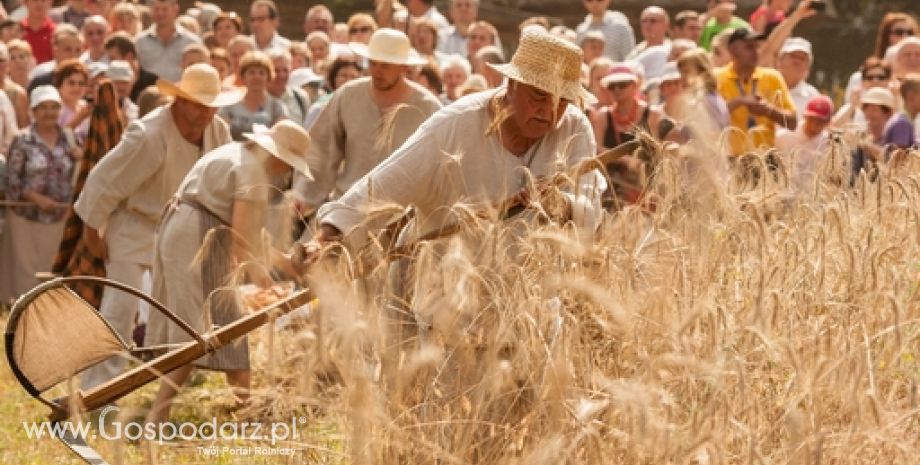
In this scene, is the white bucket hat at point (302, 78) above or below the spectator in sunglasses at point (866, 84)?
below

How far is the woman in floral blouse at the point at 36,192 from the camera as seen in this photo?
13102 millimetres

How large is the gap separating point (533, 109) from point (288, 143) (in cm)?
256

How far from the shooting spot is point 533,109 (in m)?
6.52

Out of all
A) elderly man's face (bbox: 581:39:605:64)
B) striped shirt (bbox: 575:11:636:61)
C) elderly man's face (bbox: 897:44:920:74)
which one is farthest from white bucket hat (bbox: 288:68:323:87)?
elderly man's face (bbox: 897:44:920:74)

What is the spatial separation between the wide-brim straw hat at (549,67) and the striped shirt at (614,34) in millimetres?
8002

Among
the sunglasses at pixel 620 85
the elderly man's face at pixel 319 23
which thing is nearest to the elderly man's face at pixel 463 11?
the elderly man's face at pixel 319 23

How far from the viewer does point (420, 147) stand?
6.63 meters

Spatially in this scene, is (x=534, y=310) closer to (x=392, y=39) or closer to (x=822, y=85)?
(x=392, y=39)

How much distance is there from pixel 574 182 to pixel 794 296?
0.85 m

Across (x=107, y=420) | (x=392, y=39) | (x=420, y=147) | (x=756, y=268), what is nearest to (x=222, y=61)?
(x=392, y=39)

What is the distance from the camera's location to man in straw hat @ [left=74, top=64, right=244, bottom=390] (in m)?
9.50

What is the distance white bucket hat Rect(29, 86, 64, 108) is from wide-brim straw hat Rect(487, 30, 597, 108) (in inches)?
275

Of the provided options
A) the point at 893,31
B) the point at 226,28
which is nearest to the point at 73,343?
the point at 893,31

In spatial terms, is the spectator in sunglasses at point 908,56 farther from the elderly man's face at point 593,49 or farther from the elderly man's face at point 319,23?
the elderly man's face at point 319,23
